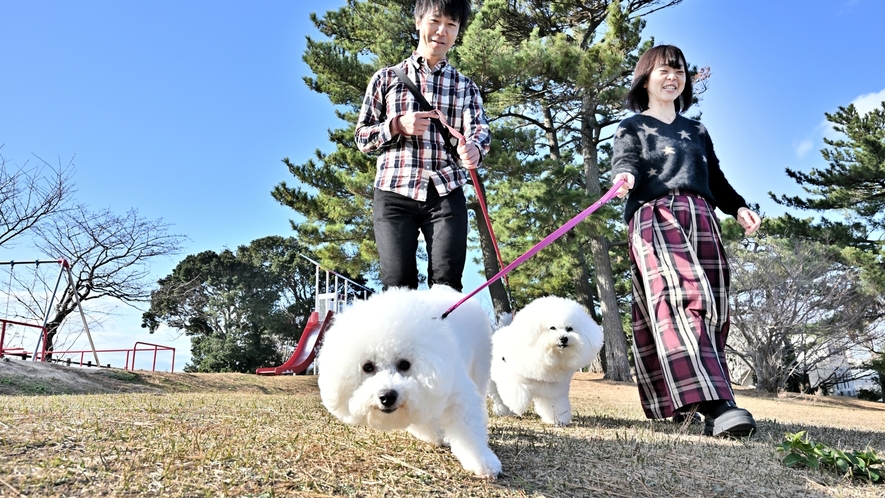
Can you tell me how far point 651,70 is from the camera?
311 centimetres

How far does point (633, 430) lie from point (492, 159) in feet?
26.5

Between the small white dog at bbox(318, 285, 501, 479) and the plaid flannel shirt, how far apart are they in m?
0.88

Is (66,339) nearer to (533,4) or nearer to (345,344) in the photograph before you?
(533,4)

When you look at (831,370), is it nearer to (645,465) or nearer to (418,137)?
(645,465)

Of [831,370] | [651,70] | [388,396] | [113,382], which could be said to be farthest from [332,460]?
[831,370]

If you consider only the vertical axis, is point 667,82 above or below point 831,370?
above

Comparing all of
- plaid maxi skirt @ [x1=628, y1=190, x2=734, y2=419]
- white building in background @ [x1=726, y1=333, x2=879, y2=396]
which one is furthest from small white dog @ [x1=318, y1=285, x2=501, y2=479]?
white building in background @ [x1=726, y1=333, x2=879, y2=396]

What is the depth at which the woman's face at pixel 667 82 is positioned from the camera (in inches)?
120

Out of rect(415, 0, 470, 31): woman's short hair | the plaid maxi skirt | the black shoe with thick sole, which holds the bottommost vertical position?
the black shoe with thick sole

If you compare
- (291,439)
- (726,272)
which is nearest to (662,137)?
(726,272)

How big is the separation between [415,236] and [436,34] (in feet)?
3.20

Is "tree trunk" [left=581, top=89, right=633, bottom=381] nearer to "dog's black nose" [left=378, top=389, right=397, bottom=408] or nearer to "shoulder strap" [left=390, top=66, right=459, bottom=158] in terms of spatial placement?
"shoulder strap" [left=390, top=66, right=459, bottom=158]

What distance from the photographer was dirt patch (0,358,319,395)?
725cm

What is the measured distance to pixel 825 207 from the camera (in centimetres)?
1756
